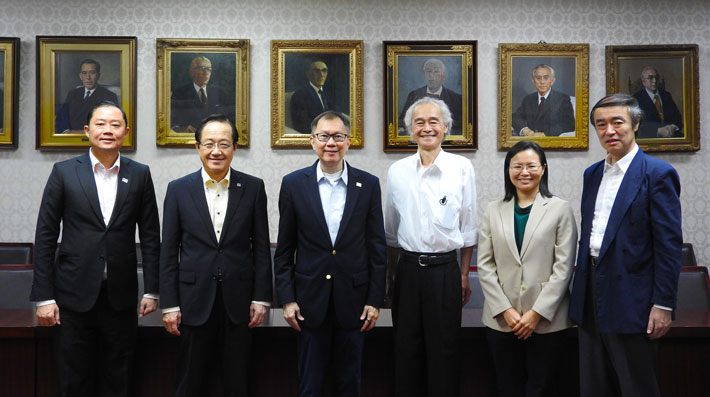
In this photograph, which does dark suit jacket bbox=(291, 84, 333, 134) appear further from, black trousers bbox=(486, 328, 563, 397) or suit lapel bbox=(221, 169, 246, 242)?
black trousers bbox=(486, 328, 563, 397)

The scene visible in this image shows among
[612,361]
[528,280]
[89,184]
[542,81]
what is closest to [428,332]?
[528,280]

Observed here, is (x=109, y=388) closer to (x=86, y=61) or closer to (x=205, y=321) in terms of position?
(x=205, y=321)

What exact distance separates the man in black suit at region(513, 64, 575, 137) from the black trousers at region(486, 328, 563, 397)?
118 inches

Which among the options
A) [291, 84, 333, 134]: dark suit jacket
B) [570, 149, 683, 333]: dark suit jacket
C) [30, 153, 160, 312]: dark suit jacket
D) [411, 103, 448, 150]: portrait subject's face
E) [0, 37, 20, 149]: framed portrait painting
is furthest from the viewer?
[291, 84, 333, 134]: dark suit jacket

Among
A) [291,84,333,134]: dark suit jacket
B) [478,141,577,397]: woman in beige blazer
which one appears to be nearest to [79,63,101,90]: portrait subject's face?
[291,84,333,134]: dark suit jacket

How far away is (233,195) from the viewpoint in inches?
95.4

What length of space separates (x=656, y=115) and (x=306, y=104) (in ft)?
10.8

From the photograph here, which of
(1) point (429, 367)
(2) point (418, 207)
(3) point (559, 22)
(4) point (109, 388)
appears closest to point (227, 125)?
(2) point (418, 207)

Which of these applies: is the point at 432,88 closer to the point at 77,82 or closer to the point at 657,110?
the point at 657,110

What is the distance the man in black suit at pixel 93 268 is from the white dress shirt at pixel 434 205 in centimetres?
119

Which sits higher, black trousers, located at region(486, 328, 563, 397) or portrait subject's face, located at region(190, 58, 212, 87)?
portrait subject's face, located at region(190, 58, 212, 87)

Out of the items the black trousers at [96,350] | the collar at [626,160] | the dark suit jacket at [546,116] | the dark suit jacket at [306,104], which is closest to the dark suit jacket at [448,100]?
the dark suit jacket at [546,116]

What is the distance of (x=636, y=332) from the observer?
7.05 ft

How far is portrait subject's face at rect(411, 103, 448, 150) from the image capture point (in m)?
2.60
